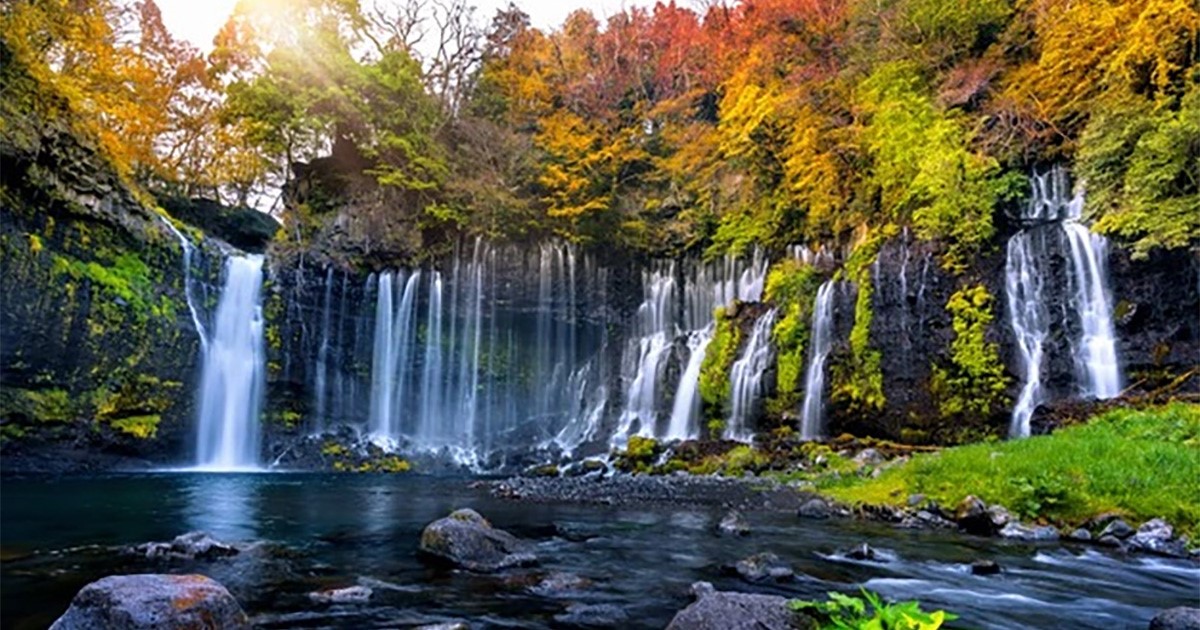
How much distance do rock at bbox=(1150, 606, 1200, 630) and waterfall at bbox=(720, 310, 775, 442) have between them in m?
15.4

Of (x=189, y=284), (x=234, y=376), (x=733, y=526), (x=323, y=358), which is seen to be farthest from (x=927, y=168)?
(x=189, y=284)

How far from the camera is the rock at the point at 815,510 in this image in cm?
1015

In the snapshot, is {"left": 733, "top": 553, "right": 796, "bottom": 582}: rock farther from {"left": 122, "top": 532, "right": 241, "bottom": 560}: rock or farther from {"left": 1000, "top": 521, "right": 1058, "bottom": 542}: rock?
{"left": 122, "top": 532, "right": 241, "bottom": 560}: rock

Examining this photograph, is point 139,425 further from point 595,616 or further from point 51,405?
point 595,616

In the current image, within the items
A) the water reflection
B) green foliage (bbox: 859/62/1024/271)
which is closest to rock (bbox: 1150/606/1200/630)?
the water reflection

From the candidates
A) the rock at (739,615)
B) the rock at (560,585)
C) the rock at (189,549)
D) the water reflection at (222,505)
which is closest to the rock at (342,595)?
the rock at (560,585)

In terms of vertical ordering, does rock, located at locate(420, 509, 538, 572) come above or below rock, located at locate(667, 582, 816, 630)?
below

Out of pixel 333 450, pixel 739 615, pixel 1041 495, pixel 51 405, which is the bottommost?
pixel 333 450

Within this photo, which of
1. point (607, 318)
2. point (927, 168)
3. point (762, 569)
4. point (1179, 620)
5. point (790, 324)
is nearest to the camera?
point (1179, 620)

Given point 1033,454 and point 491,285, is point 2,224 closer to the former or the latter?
point 491,285

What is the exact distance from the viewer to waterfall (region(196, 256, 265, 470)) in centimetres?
2233

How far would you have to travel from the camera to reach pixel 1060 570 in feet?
22.4

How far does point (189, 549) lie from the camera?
7047mm

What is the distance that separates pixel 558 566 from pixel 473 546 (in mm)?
896
